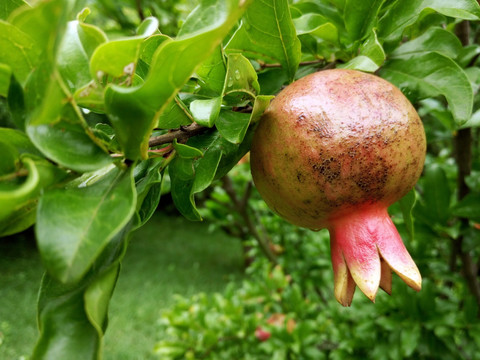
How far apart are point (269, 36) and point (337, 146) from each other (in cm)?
21

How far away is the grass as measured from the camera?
3.96 metres

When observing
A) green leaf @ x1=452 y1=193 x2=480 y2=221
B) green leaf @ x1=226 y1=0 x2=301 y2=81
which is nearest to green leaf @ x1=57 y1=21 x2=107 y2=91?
green leaf @ x1=226 y1=0 x2=301 y2=81

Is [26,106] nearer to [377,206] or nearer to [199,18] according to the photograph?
[199,18]

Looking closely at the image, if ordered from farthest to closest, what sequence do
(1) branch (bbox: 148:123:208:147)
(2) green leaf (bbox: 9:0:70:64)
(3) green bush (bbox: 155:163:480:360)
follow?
1. (3) green bush (bbox: 155:163:480:360)
2. (1) branch (bbox: 148:123:208:147)
3. (2) green leaf (bbox: 9:0:70:64)

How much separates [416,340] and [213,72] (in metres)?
1.13

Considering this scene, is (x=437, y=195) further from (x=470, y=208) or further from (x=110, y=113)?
(x=110, y=113)

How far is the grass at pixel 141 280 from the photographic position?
3964 mm

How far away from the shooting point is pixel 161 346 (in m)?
1.98

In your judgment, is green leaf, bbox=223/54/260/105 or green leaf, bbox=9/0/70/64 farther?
green leaf, bbox=223/54/260/105

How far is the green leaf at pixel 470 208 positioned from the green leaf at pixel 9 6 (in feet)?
3.49

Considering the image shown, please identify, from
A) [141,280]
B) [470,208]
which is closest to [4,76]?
[470,208]

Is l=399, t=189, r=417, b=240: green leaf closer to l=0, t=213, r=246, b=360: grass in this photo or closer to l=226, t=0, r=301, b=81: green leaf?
l=226, t=0, r=301, b=81: green leaf

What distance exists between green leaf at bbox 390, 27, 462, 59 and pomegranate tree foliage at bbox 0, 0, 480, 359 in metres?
0.05

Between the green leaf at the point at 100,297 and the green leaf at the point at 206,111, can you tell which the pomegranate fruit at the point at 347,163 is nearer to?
the green leaf at the point at 206,111
